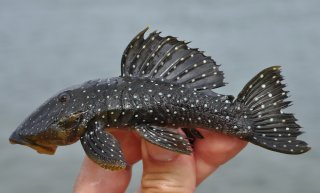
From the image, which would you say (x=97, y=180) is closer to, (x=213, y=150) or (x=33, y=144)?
(x=33, y=144)

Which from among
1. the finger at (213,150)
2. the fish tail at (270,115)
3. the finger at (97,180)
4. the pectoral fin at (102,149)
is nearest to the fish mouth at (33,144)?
the pectoral fin at (102,149)

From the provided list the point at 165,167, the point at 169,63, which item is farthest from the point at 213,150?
the point at 169,63

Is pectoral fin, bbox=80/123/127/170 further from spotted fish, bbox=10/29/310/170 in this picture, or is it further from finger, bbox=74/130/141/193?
finger, bbox=74/130/141/193

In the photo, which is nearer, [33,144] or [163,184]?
[33,144]

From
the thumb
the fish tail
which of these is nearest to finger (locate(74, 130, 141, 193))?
the thumb

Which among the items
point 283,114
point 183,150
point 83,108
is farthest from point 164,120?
point 283,114

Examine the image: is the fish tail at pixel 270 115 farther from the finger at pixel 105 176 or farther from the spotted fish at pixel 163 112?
the finger at pixel 105 176
